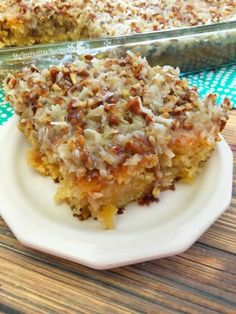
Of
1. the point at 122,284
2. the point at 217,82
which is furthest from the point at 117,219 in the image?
the point at 217,82

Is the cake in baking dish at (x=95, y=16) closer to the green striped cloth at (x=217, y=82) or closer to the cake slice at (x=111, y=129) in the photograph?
the green striped cloth at (x=217, y=82)

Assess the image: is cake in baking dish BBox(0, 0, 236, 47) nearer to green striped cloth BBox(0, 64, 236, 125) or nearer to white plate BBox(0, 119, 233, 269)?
green striped cloth BBox(0, 64, 236, 125)

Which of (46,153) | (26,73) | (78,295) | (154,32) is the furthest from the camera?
(154,32)

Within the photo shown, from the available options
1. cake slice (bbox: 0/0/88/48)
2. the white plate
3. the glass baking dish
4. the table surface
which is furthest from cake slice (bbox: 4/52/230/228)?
cake slice (bbox: 0/0/88/48)

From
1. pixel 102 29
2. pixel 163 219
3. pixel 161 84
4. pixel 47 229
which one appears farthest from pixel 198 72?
pixel 47 229

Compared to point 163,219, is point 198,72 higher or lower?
lower

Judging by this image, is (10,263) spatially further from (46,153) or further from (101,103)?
(101,103)

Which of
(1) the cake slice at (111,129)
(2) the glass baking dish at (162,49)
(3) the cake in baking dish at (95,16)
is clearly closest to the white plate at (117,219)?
(1) the cake slice at (111,129)

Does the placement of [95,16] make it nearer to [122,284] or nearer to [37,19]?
[37,19]
